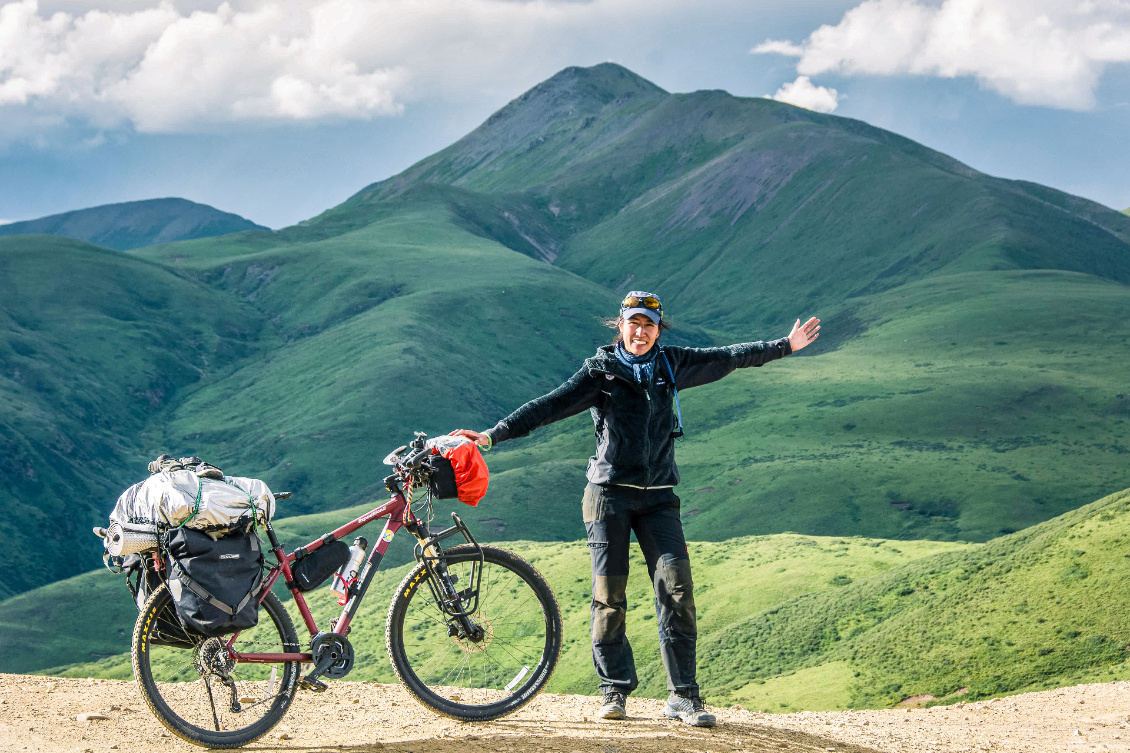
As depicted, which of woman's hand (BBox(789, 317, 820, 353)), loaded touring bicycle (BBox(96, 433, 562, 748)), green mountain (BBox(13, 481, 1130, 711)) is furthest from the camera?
green mountain (BBox(13, 481, 1130, 711))

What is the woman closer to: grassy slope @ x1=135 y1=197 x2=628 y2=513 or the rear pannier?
the rear pannier

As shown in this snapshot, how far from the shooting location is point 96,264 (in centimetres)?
15338

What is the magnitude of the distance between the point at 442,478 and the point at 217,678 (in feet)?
7.47

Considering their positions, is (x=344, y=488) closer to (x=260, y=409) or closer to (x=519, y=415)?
(x=260, y=409)

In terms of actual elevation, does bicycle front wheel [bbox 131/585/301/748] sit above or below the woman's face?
below

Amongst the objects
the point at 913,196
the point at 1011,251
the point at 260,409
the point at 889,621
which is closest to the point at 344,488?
the point at 260,409

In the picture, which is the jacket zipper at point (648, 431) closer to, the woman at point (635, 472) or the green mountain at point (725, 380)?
the woman at point (635, 472)

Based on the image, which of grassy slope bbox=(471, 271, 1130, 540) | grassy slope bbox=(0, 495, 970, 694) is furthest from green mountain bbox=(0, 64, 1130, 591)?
grassy slope bbox=(0, 495, 970, 694)

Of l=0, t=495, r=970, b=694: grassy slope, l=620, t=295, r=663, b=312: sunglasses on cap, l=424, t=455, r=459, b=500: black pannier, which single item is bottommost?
l=0, t=495, r=970, b=694: grassy slope

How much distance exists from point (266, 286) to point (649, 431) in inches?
6454

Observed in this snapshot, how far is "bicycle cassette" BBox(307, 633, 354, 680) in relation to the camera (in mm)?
7883

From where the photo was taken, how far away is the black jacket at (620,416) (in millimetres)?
8086

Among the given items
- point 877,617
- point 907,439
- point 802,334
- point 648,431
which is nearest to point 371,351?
point 907,439

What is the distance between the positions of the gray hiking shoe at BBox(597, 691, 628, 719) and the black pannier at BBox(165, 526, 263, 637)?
2.95 metres
